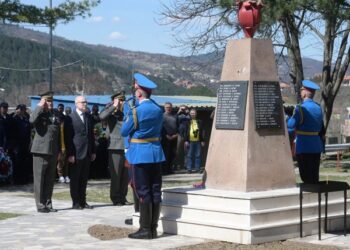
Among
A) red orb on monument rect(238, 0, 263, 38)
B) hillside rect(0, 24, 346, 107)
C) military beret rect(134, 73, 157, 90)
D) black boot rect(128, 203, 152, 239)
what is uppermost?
hillside rect(0, 24, 346, 107)

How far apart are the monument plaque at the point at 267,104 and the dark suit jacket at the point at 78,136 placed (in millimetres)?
3775

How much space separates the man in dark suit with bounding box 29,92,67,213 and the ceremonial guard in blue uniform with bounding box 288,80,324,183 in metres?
4.00

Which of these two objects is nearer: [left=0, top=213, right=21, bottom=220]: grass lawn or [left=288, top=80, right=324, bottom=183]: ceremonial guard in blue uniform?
[left=288, top=80, right=324, bottom=183]: ceremonial guard in blue uniform

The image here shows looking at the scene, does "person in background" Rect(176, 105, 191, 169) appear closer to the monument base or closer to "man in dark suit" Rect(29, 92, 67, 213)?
"man in dark suit" Rect(29, 92, 67, 213)

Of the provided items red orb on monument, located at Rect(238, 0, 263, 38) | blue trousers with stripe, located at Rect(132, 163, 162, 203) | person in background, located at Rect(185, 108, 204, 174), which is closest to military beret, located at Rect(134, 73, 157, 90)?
blue trousers with stripe, located at Rect(132, 163, 162, 203)

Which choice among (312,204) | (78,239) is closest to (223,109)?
(312,204)

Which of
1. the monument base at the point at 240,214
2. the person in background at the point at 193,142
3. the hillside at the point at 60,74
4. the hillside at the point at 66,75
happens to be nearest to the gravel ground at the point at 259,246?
the monument base at the point at 240,214

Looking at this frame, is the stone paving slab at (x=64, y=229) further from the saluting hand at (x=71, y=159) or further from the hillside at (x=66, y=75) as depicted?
the hillside at (x=66, y=75)

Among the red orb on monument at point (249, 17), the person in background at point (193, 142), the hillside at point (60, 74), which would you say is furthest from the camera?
the hillside at point (60, 74)

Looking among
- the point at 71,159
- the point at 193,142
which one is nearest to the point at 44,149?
the point at 71,159

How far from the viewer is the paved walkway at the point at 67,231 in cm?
945

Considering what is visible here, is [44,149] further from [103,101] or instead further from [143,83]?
[103,101]

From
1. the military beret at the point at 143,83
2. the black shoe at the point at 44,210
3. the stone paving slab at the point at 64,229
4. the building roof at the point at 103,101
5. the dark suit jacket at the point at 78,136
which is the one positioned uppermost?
the building roof at the point at 103,101

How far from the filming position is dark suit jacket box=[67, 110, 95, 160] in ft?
43.1
